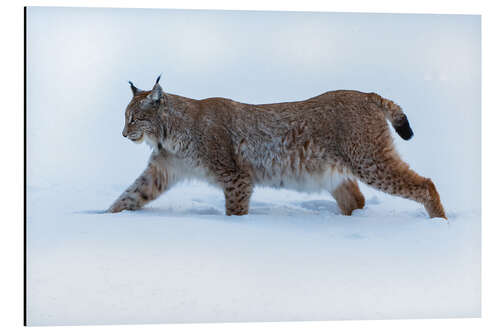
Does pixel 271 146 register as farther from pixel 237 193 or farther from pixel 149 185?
pixel 149 185

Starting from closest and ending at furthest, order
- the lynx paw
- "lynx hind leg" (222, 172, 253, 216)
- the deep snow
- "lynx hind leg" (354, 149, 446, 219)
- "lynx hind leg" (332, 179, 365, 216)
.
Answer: the deep snow → "lynx hind leg" (354, 149, 446, 219) → "lynx hind leg" (222, 172, 253, 216) → the lynx paw → "lynx hind leg" (332, 179, 365, 216)

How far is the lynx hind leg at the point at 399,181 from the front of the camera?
15.3 feet

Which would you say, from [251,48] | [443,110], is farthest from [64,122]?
[443,110]

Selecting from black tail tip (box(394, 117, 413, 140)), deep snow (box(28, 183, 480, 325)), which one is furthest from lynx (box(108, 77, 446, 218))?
deep snow (box(28, 183, 480, 325))

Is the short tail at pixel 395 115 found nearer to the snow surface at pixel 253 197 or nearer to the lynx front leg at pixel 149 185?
the snow surface at pixel 253 197

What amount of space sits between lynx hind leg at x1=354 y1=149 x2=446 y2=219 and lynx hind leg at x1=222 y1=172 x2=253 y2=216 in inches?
34.8

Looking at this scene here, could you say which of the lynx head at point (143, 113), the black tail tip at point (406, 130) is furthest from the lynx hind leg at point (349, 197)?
the lynx head at point (143, 113)

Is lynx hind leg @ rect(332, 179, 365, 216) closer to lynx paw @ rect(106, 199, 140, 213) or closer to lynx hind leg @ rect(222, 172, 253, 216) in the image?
lynx hind leg @ rect(222, 172, 253, 216)

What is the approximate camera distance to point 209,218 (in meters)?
4.59

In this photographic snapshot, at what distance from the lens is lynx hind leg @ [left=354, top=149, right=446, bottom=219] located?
4676 millimetres

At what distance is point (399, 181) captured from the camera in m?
4.68

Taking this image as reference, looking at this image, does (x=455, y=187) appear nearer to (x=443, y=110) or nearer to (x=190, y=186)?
(x=443, y=110)

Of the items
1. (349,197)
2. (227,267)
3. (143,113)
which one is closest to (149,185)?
(143,113)

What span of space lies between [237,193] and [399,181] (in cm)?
124
